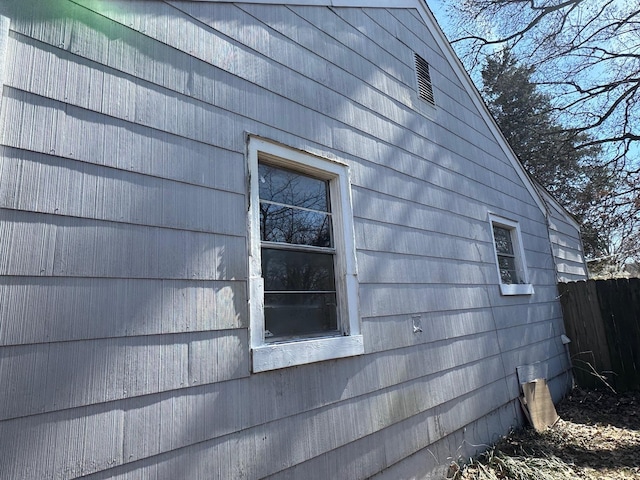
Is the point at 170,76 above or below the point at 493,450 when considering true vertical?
above

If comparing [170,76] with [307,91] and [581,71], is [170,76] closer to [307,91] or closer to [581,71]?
[307,91]

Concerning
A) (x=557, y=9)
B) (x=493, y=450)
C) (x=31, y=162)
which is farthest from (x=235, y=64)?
(x=557, y=9)

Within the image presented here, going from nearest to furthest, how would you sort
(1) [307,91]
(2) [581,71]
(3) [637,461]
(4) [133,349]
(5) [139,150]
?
(4) [133,349] < (5) [139,150] < (1) [307,91] < (3) [637,461] < (2) [581,71]

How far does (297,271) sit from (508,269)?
13.3 feet

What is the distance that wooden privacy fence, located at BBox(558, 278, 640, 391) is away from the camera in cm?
592

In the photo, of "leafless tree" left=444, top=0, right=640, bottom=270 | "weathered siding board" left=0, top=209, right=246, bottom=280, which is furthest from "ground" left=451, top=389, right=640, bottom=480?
"leafless tree" left=444, top=0, right=640, bottom=270

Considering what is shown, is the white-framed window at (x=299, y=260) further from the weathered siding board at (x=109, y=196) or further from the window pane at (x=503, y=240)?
the window pane at (x=503, y=240)

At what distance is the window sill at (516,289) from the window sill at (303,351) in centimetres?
299

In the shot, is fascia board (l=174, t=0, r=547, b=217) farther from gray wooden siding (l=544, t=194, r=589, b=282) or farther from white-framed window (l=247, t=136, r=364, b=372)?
white-framed window (l=247, t=136, r=364, b=372)

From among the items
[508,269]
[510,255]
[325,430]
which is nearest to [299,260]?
[325,430]

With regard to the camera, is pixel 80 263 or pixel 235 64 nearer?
pixel 80 263

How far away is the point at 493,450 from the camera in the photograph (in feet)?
12.2

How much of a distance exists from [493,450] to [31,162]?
428cm

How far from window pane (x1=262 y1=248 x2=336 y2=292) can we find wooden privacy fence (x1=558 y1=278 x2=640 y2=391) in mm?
5701
